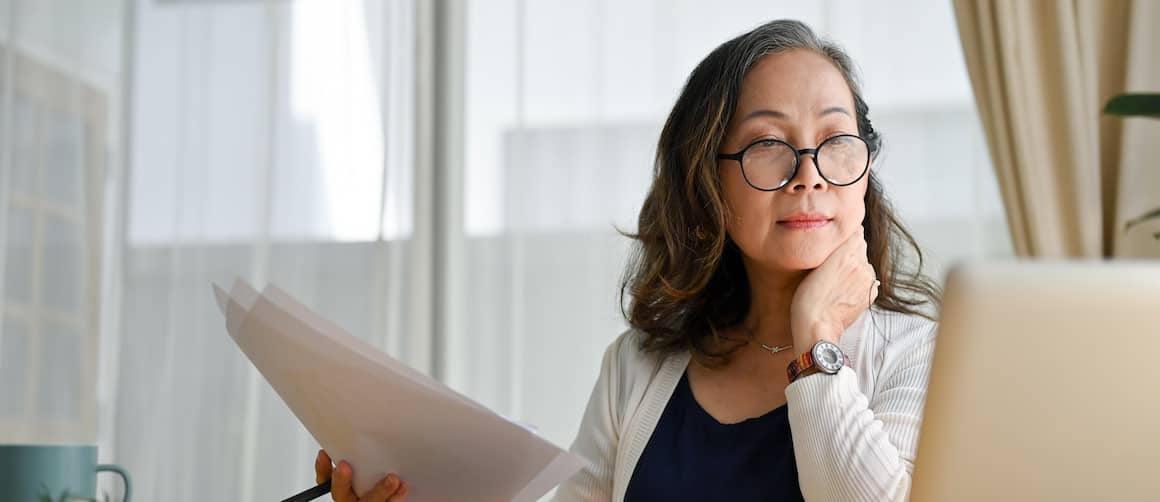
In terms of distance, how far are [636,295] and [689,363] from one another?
0.45ft

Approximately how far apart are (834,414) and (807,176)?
350mm

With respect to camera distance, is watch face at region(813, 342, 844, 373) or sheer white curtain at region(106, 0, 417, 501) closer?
watch face at region(813, 342, 844, 373)

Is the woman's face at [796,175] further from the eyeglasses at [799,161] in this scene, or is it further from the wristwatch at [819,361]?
the wristwatch at [819,361]

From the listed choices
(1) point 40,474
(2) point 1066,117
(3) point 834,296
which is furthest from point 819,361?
(2) point 1066,117

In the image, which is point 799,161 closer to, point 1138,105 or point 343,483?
point 1138,105

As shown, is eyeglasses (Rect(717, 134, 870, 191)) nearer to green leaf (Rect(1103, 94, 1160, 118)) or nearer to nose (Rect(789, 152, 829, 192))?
nose (Rect(789, 152, 829, 192))

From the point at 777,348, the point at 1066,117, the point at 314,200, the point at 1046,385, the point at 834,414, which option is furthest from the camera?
A: the point at 314,200

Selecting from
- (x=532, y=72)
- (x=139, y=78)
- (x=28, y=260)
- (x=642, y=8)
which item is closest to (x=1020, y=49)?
(x=642, y=8)

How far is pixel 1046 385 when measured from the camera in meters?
0.51

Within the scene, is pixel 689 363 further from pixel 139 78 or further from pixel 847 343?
pixel 139 78

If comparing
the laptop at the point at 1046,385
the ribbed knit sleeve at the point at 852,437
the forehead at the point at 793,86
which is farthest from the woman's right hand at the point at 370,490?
the laptop at the point at 1046,385

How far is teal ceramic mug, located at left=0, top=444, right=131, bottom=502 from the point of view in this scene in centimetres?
106

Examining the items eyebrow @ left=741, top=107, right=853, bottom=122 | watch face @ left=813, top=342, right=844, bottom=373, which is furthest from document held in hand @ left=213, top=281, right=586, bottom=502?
eyebrow @ left=741, top=107, right=853, bottom=122

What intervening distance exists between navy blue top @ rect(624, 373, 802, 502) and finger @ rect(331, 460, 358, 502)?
0.37 m
